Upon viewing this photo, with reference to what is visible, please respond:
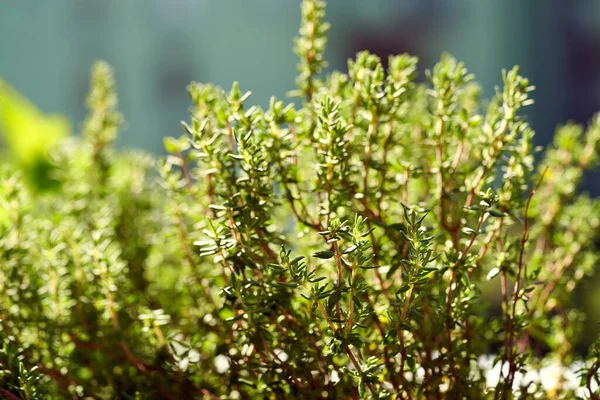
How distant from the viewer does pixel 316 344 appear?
0.65 metres

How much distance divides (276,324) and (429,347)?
0.51 ft

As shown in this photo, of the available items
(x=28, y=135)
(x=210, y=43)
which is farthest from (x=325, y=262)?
(x=210, y=43)

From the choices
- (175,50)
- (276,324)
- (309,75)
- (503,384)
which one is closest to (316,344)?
(276,324)

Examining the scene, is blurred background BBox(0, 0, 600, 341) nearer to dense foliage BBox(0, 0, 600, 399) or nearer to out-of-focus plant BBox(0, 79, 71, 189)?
out-of-focus plant BBox(0, 79, 71, 189)

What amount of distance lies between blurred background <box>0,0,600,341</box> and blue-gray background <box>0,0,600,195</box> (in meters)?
0.01

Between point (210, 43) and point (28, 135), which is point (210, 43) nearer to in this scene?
point (210, 43)

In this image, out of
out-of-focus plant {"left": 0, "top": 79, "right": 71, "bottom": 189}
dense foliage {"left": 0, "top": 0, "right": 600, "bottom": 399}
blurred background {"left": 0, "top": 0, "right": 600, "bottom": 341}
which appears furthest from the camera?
blurred background {"left": 0, "top": 0, "right": 600, "bottom": 341}

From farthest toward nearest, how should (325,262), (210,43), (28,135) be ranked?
(210,43), (28,135), (325,262)

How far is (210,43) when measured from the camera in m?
8.14

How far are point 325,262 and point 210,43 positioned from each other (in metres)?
7.84

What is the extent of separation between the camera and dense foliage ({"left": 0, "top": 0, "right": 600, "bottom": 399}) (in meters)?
0.56

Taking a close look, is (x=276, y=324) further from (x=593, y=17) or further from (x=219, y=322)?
(x=593, y=17)

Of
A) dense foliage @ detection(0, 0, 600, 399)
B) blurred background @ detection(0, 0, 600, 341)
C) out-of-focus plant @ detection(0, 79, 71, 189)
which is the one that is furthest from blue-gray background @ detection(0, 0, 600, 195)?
dense foliage @ detection(0, 0, 600, 399)

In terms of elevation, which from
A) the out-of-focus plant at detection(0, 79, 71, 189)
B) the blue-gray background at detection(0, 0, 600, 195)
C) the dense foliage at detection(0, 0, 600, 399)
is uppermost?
the blue-gray background at detection(0, 0, 600, 195)
